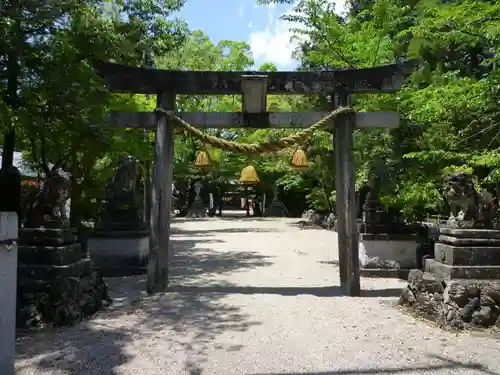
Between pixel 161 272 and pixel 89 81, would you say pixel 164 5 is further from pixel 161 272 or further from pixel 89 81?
pixel 161 272

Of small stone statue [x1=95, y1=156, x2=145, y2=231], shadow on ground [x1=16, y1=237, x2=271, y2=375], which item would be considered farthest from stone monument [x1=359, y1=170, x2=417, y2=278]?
small stone statue [x1=95, y1=156, x2=145, y2=231]

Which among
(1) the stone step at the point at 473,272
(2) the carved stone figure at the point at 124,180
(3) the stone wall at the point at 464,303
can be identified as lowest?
(3) the stone wall at the point at 464,303

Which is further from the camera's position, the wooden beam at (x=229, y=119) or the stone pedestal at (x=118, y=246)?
the stone pedestal at (x=118, y=246)

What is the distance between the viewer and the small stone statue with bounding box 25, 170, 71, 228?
6477 millimetres

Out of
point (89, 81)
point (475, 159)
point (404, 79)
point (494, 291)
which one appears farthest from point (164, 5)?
point (494, 291)

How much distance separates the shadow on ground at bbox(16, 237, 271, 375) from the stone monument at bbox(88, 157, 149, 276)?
4.72 ft

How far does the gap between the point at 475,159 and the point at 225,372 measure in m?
5.12

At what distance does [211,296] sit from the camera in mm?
7793

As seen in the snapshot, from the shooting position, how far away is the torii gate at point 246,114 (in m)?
7.91

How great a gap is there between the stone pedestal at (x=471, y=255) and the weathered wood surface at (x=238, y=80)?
309cm

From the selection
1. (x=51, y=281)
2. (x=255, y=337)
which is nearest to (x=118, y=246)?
(x=51, y=281)

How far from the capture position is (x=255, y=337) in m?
5.48

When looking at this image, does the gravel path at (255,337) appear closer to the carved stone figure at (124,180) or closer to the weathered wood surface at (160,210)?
the weathered wood surface at (160,210)

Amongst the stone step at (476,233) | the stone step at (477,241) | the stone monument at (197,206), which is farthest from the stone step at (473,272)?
the stone monument at (197,206)
